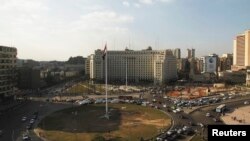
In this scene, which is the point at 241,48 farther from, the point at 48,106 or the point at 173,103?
the point at 48,106

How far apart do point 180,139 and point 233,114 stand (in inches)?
1041

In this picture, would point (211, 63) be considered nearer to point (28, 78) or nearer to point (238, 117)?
point (28, 78)

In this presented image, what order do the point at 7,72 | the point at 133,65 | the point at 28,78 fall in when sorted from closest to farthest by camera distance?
1. the point at 7,72
2. the point at 28,78
3. the point at 133,65

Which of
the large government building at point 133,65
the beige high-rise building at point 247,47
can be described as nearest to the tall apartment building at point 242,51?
the beige high-rise building at point 247,47

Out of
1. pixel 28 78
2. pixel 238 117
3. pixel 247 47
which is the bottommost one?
pixel 238 117

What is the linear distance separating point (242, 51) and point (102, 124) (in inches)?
5567

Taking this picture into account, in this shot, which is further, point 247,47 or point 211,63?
point 211,63

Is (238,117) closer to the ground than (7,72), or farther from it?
closer to the ground

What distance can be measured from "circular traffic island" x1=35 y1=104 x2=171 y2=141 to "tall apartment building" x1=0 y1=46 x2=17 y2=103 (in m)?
20.1

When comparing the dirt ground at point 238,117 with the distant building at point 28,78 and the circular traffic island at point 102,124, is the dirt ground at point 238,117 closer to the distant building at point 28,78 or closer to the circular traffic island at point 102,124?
the circular traffic island at point 102,124

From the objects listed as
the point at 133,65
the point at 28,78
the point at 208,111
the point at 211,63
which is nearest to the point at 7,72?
the point at 28,78

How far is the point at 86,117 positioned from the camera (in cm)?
6838

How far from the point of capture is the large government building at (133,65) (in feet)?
490

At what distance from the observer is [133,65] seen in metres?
154
